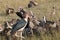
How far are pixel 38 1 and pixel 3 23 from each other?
5560 millimetres

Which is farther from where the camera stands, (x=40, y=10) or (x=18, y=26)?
(x=40, y=10)

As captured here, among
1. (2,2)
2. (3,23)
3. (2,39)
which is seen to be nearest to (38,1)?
(2,2)

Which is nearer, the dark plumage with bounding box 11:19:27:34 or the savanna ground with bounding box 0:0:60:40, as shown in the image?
the dark plumage with bounding box 11:19:27:34

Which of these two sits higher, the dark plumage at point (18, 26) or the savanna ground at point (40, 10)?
the savanna ground at point (40, 10)

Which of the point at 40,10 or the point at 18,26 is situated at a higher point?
the point at 40,10

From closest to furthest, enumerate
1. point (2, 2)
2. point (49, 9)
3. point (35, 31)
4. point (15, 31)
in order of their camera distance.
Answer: point (15, 31)
point (35, 31)
point (49, 9)
point (2, 2)

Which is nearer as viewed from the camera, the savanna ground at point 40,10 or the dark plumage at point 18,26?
the dark plumage at point 18,26

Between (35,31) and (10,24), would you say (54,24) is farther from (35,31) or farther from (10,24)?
(10,24)

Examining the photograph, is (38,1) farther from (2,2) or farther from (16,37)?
(16,37)

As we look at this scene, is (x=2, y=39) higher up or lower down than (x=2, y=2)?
lower down

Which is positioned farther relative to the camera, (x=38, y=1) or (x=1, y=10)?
(x=38, y=1)

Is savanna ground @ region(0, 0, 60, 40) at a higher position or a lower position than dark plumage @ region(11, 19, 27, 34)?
higher

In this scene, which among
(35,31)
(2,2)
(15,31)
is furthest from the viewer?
(2,2)

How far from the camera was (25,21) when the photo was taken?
41.5ft
